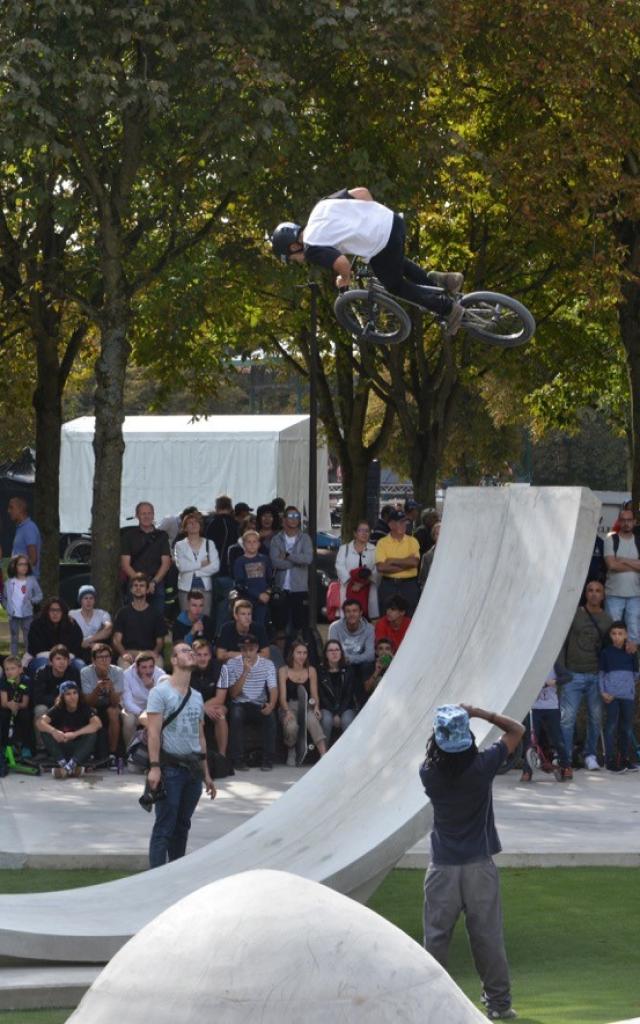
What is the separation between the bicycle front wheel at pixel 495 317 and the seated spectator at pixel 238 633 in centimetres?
505

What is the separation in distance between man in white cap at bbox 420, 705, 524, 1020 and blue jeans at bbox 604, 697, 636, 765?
8033 mm

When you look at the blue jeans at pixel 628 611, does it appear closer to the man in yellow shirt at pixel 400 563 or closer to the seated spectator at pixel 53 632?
the man in yellow shirt at pixel 400 563

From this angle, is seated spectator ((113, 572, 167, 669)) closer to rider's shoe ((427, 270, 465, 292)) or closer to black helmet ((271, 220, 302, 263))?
rider's shoe ((427, 270, 465, 292))

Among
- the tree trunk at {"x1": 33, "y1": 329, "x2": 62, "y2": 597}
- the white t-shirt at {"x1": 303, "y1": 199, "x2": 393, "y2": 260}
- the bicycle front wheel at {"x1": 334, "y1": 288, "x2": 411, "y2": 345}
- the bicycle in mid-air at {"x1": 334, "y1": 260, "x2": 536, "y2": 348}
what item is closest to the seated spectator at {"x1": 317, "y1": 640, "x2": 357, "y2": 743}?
the bicycle front wheel at {"x1": 334, "y1": 288, "x2": 411, "y2": 345}

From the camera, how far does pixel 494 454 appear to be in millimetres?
54438

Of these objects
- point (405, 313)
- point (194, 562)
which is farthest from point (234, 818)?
point (405, 313)

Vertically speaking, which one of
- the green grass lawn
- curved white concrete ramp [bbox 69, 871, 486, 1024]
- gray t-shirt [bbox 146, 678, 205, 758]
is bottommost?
the green grass lawn

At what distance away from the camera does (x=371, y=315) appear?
10711 mm

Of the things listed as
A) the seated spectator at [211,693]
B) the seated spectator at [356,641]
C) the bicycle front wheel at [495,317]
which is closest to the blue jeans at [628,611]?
the seated spectator at [356,641]

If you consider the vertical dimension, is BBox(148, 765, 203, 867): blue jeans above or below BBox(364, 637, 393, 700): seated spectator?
below

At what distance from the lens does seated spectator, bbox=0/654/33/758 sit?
14.9m

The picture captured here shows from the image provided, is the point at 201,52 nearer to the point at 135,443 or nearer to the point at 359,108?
the point at 359,108

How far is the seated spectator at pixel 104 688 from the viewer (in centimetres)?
1504

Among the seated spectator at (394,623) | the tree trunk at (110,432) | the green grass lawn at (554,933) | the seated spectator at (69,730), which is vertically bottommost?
the green grass lawn at (554,933)
